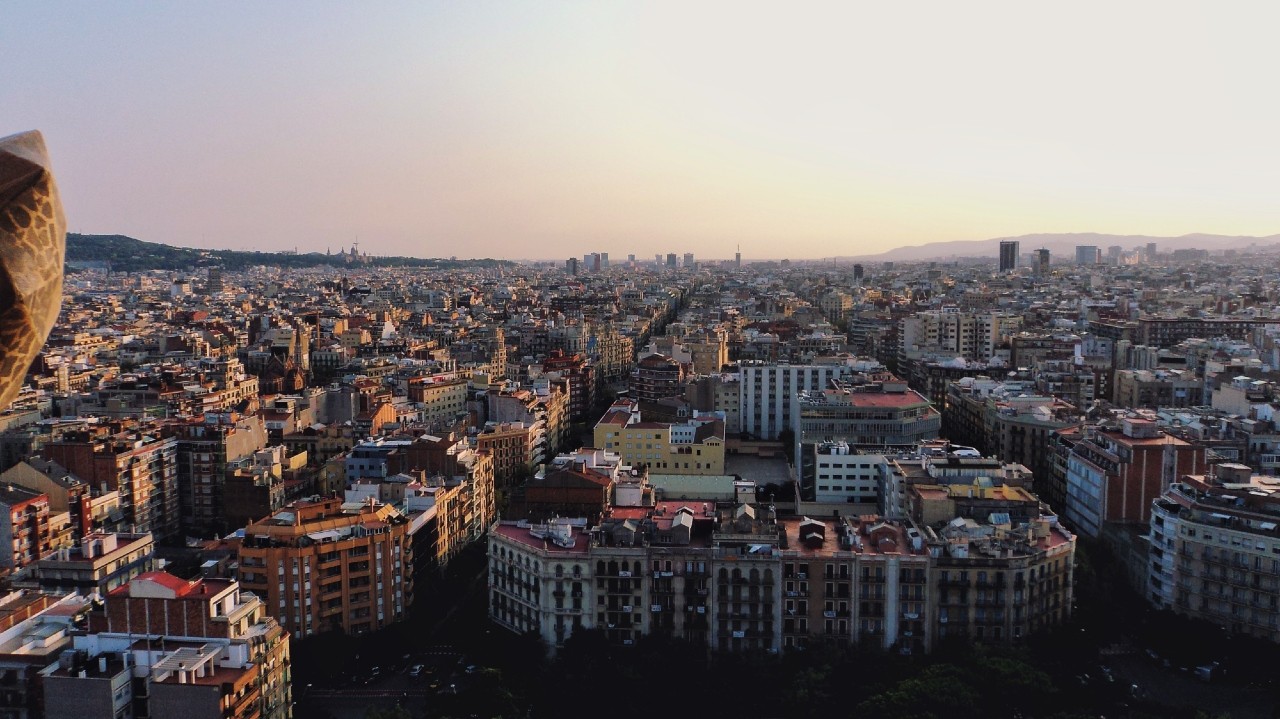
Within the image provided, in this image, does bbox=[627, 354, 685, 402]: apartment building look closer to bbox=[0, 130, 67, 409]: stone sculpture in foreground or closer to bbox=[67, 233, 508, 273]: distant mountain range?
bbox=[0, 130, 67, 409]: stone sculpture in foreground

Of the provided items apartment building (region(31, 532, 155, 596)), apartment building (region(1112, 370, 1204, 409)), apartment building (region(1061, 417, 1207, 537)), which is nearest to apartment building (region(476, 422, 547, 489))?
apartment building (region(31, 532, 155, 596))

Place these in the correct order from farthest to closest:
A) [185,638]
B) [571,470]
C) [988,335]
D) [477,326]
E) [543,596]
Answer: [477,326] → [988,335] → [571,470] → [543,596] → [185,638]

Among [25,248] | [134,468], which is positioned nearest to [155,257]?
[134,468]

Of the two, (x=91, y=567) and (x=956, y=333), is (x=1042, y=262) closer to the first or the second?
(x=956, y=333)

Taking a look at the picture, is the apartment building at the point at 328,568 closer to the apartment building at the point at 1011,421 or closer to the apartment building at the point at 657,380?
the apartment building at the point at 1011,421

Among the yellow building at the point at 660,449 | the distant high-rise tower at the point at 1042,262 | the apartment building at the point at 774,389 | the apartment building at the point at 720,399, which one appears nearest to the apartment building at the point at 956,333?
the apartment building at the point at 774,389

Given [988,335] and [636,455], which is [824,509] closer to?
[636,455]

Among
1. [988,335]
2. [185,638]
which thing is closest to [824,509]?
[185,638]
